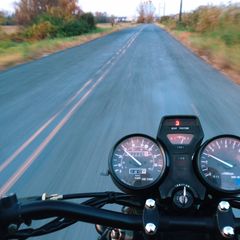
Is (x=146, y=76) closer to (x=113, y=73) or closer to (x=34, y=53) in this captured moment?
(x=113, y=73)

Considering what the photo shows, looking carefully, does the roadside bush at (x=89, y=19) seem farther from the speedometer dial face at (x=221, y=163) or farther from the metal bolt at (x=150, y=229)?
the metal bolt at (x=150, y=229)

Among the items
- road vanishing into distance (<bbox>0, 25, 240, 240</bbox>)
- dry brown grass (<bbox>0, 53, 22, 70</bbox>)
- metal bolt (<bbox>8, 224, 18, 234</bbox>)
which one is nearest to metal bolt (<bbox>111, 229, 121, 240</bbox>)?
metal bolt (<bbox>8, 224, 18, 234</bbox>)

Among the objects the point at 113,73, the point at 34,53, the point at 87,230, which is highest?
the point at 87,230

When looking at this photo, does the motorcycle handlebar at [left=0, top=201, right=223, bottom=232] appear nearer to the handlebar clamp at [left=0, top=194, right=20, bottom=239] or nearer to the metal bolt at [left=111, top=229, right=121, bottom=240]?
the handlebar clamp at [left=0, top=194, right=20, bottom=239]

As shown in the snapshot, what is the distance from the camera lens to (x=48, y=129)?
926 cm

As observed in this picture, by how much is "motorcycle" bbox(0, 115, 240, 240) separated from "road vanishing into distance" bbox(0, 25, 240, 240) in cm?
198

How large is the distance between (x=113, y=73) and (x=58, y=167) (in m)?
12.5

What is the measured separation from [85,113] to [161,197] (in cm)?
861

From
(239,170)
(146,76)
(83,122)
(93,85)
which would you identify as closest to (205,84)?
(146,76)

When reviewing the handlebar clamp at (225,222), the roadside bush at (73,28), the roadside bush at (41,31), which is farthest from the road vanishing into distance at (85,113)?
the roadside bush at (73,28)

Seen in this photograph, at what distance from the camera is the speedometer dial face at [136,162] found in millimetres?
2500

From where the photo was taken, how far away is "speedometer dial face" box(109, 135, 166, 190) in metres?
2.50

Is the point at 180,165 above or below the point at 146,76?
above

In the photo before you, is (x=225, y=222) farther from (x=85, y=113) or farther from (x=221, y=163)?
(x=85, y=113)
